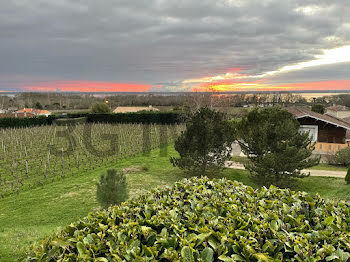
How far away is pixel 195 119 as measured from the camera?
10086 mm

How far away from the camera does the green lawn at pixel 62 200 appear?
5.01m

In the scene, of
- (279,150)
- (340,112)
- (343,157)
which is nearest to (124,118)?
(343,157)

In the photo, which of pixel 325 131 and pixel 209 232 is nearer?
pixel 209 232

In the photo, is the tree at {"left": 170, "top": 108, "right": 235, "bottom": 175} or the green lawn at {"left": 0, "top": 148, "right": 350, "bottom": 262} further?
the tree at {"left": 170, "top": 108, "right": 235, "bottom": 175}

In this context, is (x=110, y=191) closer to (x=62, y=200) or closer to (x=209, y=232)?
(x=62, y=200)

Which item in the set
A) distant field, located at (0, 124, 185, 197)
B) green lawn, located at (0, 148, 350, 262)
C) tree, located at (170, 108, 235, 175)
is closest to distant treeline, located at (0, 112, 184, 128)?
distant field, located at (0, 124, 185, 197)

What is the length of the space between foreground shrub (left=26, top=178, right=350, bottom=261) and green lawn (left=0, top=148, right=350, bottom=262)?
2.94 m

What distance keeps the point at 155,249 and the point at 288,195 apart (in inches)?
77.8

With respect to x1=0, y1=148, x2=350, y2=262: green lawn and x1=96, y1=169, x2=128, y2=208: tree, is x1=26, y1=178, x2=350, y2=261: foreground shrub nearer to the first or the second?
x1=0, y1=148, x2=350, y2=262: green lawn

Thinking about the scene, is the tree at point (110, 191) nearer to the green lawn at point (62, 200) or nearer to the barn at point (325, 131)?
the green lawn at point (62, 200)

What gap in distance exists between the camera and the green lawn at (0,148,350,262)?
501cm

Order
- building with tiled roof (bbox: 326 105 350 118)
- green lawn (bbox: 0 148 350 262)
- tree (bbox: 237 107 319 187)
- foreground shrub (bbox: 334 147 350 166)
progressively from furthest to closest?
building with tiled roof (bbox: 326 105 350 118), foreground shrub (bbox: 334 147 350 166), tree (bbox: 237 107 319 187), green lawn (bbox: 0 148 350 262)

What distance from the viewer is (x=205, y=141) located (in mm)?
9852

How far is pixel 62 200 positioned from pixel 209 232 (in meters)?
7.99
